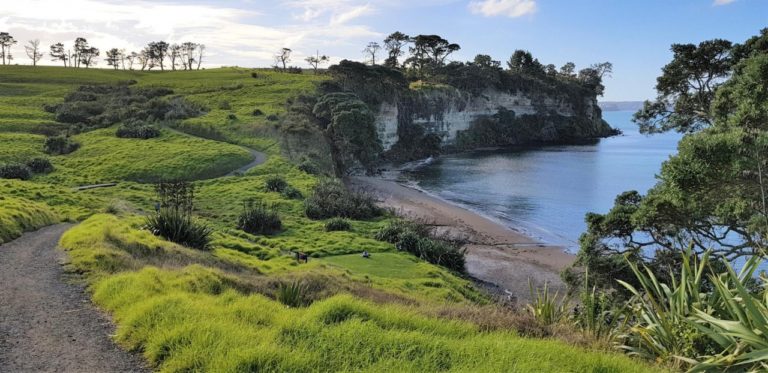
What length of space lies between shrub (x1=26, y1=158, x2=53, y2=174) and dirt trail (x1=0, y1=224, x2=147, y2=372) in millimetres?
29599

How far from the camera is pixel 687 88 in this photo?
81.3 feet

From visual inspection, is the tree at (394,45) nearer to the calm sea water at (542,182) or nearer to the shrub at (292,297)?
the calm sea water at (542,182)

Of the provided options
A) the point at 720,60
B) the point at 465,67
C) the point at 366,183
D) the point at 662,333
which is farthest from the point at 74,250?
the point at 465,67

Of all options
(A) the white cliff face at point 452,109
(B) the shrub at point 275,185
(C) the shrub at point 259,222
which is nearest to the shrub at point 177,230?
(C) the shrub at point 259,222

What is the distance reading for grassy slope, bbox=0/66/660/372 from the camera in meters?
6.23

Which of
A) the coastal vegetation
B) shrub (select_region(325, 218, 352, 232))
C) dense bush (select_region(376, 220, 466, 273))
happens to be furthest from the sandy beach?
shrub (select_region(325, 218, 352, 232))

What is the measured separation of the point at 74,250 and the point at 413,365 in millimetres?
10932

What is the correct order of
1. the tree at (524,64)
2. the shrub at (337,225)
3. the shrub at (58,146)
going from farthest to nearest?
the tree at (524,64) < the shrub at (58,146) < the shrub at (337,225)

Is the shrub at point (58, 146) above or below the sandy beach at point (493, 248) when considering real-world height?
above

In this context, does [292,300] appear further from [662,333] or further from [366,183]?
[366,183]

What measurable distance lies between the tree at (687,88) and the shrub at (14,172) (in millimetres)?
38088

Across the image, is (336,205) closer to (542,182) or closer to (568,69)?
(542,182)

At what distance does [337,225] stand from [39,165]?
78.8 ft

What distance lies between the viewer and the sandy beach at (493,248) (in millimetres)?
27091
